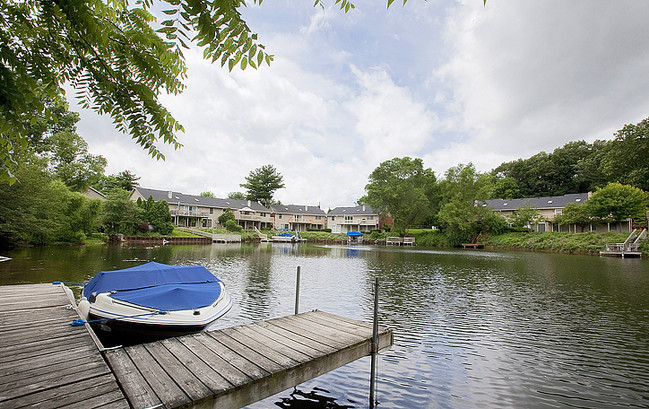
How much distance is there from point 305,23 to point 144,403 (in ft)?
14.5

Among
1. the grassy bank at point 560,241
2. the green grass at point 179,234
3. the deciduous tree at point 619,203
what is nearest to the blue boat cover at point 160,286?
the green grass at point 179,234

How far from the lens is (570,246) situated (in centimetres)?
4100

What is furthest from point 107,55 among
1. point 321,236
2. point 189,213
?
point 321,236

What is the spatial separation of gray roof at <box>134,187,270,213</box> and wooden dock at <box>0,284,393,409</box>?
208ft

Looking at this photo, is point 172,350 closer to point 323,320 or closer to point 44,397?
point 44,397

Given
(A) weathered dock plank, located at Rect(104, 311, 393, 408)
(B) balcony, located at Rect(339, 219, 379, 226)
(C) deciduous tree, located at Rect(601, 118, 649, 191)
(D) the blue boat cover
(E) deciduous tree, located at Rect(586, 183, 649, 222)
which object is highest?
(C) deciduous tree, located at Rect(601, 118, 649, 191)

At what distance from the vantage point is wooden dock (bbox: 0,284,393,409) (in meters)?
3.60

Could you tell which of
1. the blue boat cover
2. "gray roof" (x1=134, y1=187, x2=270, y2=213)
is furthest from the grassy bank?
"gray roof" (x1=134, y1=187, x2=270, y2=213)

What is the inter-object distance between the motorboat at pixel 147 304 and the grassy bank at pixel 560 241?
4613 centimetres

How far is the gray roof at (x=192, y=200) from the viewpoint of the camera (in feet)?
209

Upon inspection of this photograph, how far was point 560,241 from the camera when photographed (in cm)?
4347

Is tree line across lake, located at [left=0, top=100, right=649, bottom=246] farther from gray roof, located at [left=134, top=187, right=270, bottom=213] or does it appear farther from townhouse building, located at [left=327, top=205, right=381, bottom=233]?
townhouse building, located at [left=327, top=205, right=381, bottom=233]

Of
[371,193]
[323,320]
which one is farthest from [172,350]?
[371,193]

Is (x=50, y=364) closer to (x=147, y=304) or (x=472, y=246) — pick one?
(x=147, y=304)
